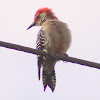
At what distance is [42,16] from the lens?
25.7 feet

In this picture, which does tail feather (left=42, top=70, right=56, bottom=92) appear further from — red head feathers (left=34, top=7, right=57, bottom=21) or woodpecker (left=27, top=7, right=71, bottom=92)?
red head feathers (left=34, top=7, right=57, bottom=21)

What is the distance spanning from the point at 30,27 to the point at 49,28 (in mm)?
1532

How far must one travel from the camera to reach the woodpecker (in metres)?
6.57

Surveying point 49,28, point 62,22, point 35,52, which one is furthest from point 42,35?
point 35,52

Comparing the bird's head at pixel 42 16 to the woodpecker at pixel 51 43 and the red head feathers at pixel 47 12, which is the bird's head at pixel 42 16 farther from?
the woodpecker at pixel 51 43

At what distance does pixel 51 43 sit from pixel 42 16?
4.98ft

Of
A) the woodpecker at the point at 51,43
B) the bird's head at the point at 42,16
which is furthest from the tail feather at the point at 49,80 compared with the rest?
the bird's head at the point at 42,16

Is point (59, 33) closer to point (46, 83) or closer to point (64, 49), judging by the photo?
point (64, 49)

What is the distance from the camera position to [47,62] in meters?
7.04

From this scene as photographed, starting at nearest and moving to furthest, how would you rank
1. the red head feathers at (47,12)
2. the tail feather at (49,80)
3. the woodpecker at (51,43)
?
1. the woodpecker at (51,43)
2. the tail feather at (49,80)
3. the red head feathers at (47,12)

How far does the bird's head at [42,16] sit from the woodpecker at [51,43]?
13 cm

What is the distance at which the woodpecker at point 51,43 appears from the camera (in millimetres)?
6566

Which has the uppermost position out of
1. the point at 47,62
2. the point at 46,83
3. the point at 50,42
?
the point at 50,42

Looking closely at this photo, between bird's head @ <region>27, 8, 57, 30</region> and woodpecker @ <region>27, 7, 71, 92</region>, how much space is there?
0.42ft
